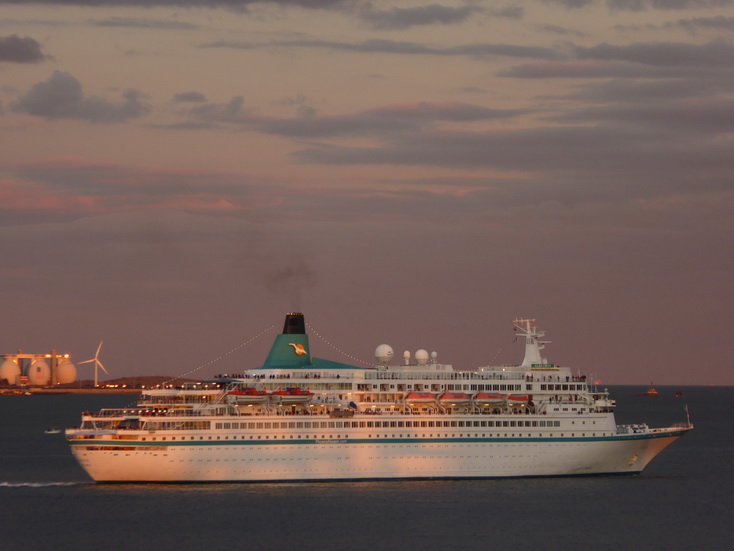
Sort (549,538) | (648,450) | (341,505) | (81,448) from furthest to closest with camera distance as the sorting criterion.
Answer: (648,450)
(81,448)
(341,505)
(549,538)

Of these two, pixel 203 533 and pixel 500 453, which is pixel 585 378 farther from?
pixel 203 533

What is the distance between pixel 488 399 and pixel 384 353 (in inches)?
307

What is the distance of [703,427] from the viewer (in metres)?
168

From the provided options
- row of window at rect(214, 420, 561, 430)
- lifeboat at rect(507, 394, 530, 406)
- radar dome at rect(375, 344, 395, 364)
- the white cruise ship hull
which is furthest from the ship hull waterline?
radar dome at rect(375, 344, 395, 364)

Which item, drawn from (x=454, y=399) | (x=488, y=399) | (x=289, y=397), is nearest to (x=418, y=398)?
(x=454, y=399)

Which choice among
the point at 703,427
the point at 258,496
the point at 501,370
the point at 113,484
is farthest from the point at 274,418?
the point at 703,427

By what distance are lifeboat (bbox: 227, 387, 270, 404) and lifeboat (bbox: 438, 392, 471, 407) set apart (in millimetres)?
11673

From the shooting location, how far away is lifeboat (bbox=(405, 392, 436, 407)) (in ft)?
265

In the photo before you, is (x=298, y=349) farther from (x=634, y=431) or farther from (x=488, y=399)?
(x=634, y=431)

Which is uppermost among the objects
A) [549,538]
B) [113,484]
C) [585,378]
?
[585,378]

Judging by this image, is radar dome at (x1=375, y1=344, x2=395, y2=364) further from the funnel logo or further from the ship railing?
the ship railing

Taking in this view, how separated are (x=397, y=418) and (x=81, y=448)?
20.2 meters

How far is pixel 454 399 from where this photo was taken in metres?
81.1

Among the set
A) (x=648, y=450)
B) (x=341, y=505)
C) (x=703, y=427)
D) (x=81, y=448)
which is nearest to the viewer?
(x=341, y=505)
